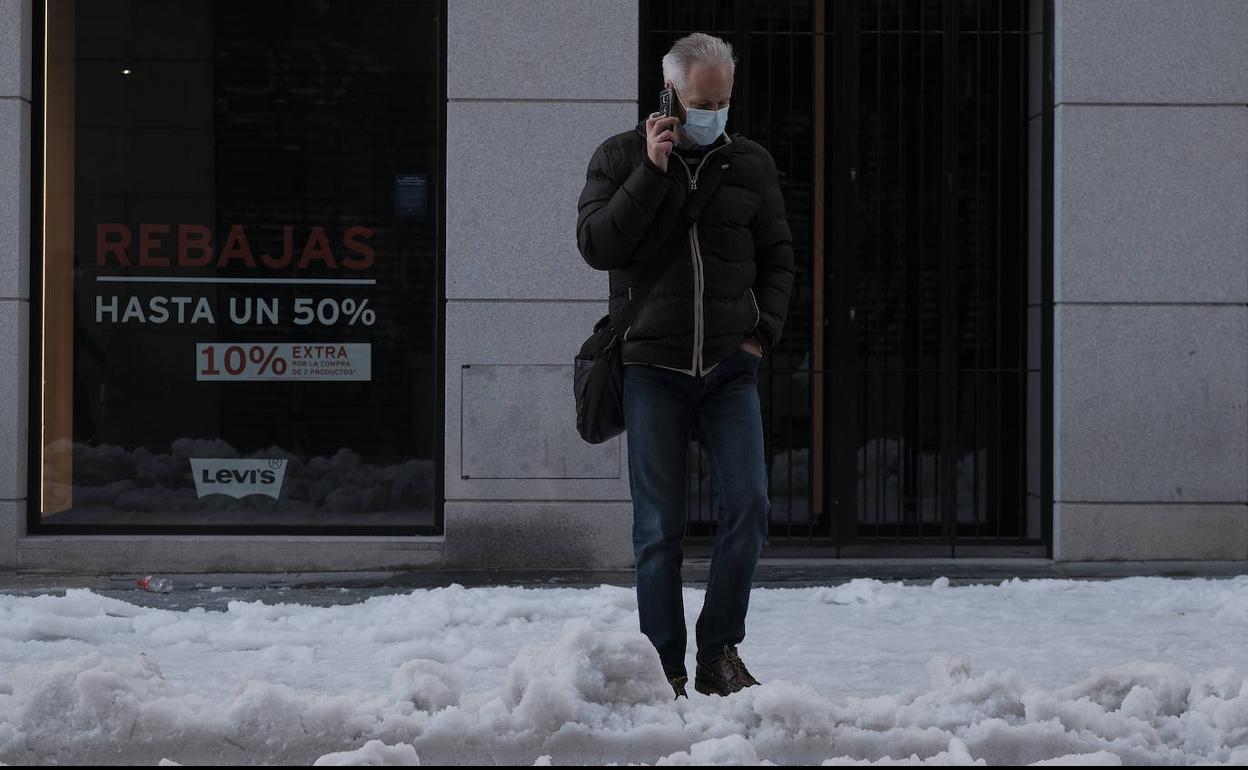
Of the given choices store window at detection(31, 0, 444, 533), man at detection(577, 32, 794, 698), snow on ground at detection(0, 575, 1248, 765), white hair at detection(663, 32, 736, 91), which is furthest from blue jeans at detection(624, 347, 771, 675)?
store window at detection(31, 0, 444, 533)

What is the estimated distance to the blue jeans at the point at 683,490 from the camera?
4934 mm

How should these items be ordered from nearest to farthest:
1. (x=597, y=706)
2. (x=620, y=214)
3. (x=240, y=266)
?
1. (x=597, y=706)
2. (x=620, y=214)
3. (x=240, y=266)

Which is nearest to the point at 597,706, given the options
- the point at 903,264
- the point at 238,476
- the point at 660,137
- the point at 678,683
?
the point at 678,683

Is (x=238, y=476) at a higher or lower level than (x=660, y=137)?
lower

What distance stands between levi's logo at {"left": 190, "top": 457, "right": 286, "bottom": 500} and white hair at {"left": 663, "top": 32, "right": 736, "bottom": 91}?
455 centimetres

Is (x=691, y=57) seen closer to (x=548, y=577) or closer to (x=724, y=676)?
(x=724, y=676)

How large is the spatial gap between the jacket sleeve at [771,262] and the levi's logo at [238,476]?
4.31m

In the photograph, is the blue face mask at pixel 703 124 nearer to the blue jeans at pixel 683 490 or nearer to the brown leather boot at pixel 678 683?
the blue jeans at pixel 683 490

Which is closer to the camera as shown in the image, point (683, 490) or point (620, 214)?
point (620, 214)

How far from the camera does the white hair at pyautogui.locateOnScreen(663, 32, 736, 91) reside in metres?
4.78

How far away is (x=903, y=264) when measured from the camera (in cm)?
901

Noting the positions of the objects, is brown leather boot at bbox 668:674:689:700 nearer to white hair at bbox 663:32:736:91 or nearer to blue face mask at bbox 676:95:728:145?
blue face mask at bbox 676:95:728:145

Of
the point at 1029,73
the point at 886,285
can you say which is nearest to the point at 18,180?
the point at 886,285

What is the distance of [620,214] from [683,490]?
2.93 feet
